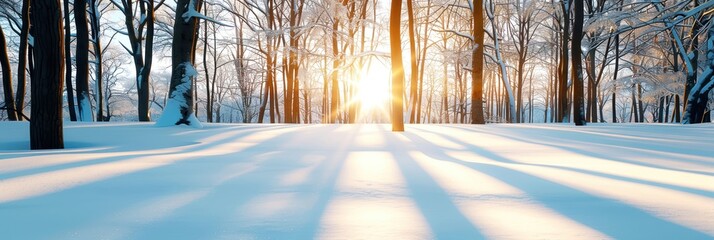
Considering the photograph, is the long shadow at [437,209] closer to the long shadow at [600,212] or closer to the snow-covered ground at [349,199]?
the snow-covered ground at [349,199]

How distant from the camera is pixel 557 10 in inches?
650

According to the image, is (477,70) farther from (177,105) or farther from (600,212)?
(600,212)

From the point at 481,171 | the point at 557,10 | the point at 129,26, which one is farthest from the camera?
the point at 557,10

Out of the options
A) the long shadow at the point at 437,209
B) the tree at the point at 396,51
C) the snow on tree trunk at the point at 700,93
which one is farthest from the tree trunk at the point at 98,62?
the snow on tree trunk at the point at 700,93

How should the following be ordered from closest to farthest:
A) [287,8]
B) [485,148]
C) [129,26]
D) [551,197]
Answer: [551,197] < [485,148] < [129,26] < [287,8]

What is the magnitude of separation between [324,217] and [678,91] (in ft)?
72.5

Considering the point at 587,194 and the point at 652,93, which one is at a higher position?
the point at 652,93

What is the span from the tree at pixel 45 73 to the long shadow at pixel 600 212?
5229 mm

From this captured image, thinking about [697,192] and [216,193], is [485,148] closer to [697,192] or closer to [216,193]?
[697,192]

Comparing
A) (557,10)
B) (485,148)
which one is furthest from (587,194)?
(557,10)

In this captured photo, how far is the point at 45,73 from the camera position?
4496 mm

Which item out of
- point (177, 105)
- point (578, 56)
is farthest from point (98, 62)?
point (578, 56)

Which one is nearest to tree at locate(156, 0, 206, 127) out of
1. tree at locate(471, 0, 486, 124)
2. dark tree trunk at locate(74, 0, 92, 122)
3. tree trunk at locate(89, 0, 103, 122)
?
dark tree trunk at locate(74, 0, 92, 122)

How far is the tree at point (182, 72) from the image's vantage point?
7574mm
